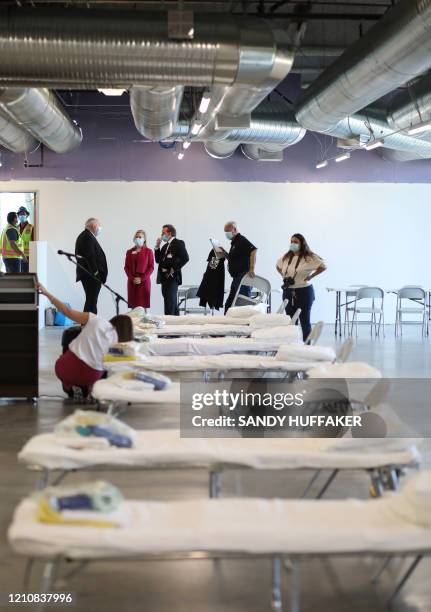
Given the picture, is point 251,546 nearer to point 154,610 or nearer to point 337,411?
point 154,610

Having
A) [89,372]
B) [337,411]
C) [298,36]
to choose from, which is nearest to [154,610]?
[337,411]

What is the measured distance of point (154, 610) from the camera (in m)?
3.21

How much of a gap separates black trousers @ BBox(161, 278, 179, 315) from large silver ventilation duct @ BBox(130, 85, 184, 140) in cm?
197

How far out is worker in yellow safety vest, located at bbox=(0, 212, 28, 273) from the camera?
13773mm

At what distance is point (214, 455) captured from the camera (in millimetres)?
3756

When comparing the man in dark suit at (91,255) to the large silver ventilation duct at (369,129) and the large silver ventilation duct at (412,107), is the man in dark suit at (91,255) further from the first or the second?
the large silver ventilation duct at (412,107)

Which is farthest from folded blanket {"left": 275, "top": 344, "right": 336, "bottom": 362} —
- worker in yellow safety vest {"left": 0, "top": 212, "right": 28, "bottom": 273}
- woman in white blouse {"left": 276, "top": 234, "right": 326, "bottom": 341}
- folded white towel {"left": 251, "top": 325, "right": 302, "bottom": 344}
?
worker in yellow safety vest {"left": 0, "top": 212, "right": 28, "bottom": 273}

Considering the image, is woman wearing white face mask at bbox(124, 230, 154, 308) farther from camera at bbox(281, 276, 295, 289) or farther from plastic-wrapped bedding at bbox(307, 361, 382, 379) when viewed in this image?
plastic-wrapped bedding at bbox(307, 361, 382, 379)

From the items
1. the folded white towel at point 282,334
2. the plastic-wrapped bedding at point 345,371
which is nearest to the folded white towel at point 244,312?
the folded white towel at point 282,334

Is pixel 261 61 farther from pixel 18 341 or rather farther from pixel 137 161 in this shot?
pixel 137 161

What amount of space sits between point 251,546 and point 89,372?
407 cm

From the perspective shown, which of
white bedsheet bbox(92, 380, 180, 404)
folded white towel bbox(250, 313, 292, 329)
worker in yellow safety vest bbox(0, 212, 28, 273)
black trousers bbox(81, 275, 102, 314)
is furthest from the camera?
worker in yellow safety vest bbox(0, 212, 28, 273)

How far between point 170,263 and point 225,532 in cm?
913

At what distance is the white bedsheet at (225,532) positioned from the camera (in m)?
2.81
